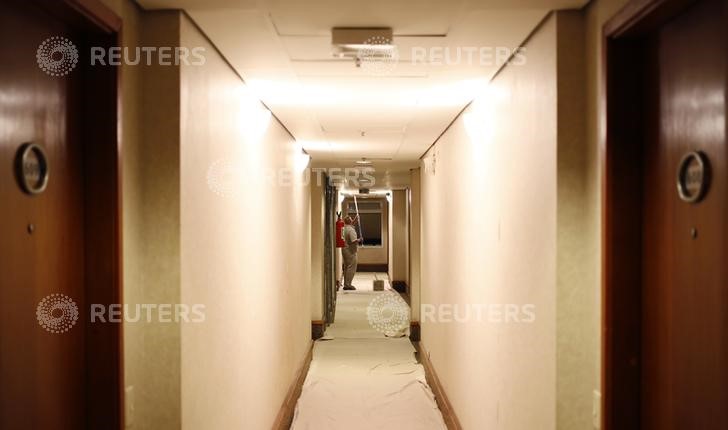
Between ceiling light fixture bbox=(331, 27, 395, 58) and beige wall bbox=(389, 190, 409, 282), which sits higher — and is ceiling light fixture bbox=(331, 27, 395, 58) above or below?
above

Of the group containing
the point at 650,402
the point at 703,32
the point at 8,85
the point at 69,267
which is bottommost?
the point at 650,402

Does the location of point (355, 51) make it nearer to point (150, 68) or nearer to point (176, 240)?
point (150, 68)

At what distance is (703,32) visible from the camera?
1219mm

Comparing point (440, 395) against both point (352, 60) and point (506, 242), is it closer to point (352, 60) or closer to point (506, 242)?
point (506, 242)

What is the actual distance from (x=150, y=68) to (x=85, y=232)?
22.4 inches

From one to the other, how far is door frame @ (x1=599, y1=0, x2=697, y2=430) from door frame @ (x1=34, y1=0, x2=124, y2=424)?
53.3 inches

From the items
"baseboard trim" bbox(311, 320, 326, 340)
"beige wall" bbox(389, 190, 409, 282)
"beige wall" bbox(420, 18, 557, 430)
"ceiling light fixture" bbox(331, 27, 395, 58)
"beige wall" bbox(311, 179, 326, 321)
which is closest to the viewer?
"beige wall" bbox(420, 18, 557, 430)

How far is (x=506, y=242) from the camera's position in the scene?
2.37 m

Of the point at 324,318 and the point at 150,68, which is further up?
the point at 150,68

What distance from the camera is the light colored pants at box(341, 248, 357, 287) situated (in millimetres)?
11289

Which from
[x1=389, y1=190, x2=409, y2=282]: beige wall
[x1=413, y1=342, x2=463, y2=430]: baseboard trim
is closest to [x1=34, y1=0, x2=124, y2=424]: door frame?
[x1=413, y1=342, x2=463, y2=430]: baseboard trim

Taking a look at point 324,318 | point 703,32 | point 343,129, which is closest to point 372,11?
point 703,32

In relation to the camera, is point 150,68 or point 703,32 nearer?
point 703,32

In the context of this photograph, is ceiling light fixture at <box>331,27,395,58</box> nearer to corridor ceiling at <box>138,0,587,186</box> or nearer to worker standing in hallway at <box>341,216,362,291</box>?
corridor ceiling at <box>138,0,587,186</box>
